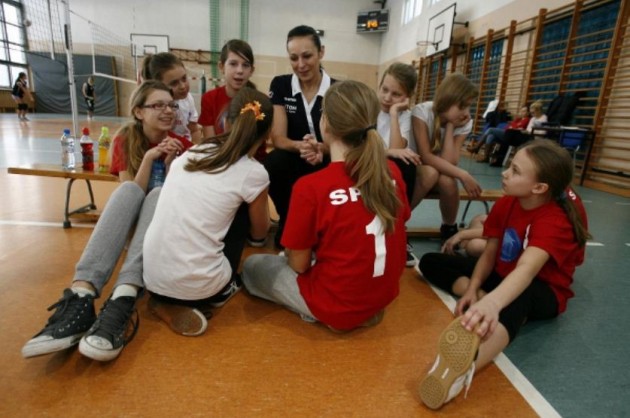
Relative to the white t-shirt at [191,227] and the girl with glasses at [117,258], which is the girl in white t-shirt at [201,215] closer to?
the white t-shirt at [191,227]

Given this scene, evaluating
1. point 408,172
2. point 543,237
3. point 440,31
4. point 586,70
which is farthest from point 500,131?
point 543,237

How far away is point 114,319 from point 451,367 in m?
0.99

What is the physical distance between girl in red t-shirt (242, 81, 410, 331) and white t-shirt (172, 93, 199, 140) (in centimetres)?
147

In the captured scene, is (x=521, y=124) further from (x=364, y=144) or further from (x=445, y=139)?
(x=364, y=144)

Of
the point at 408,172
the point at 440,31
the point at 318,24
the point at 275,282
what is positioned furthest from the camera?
the point at 318,24

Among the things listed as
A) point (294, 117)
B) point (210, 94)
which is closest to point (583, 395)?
point (294, 117)

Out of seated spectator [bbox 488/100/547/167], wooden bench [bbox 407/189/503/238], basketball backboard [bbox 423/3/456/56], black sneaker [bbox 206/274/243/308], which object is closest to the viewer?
black sneaker [bbox 206/274/243/308]

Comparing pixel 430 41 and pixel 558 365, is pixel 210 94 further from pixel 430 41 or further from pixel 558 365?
pixel 430 41

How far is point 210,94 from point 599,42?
→ 17.4 ft

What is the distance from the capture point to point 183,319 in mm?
1239

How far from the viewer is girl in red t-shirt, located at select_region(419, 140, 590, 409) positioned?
0.96 metres

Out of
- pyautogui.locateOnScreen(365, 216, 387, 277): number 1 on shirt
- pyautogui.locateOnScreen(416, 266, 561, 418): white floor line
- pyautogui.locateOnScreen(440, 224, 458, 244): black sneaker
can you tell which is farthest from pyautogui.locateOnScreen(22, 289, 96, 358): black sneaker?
pyautogui.locateOnScreen(440, 224, 458, 244): black sneaker

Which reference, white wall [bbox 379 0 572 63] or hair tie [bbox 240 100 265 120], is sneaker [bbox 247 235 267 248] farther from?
white wall [bbox 379 0 572 63]

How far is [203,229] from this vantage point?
3.89 ft
